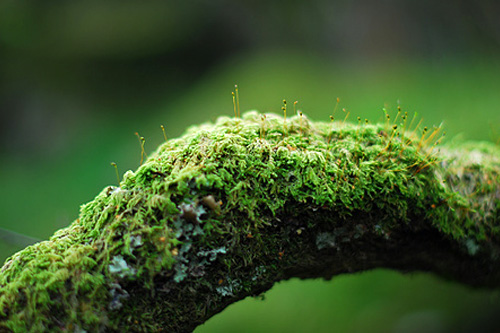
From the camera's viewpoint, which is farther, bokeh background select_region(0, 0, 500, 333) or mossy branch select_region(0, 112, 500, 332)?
bokeh background select_region(0, 0, 500, 333)

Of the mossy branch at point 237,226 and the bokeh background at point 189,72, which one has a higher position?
the bokeh background at point 189,72

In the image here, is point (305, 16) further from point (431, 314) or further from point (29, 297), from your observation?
point (29, 297)

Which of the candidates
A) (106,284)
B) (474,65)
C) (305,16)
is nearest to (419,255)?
(106,284)

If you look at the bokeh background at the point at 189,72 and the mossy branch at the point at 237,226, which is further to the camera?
the bokeh background at the point at 189,72

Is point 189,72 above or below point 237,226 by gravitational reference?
above

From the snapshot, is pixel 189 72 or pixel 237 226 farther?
pixel 189 72
